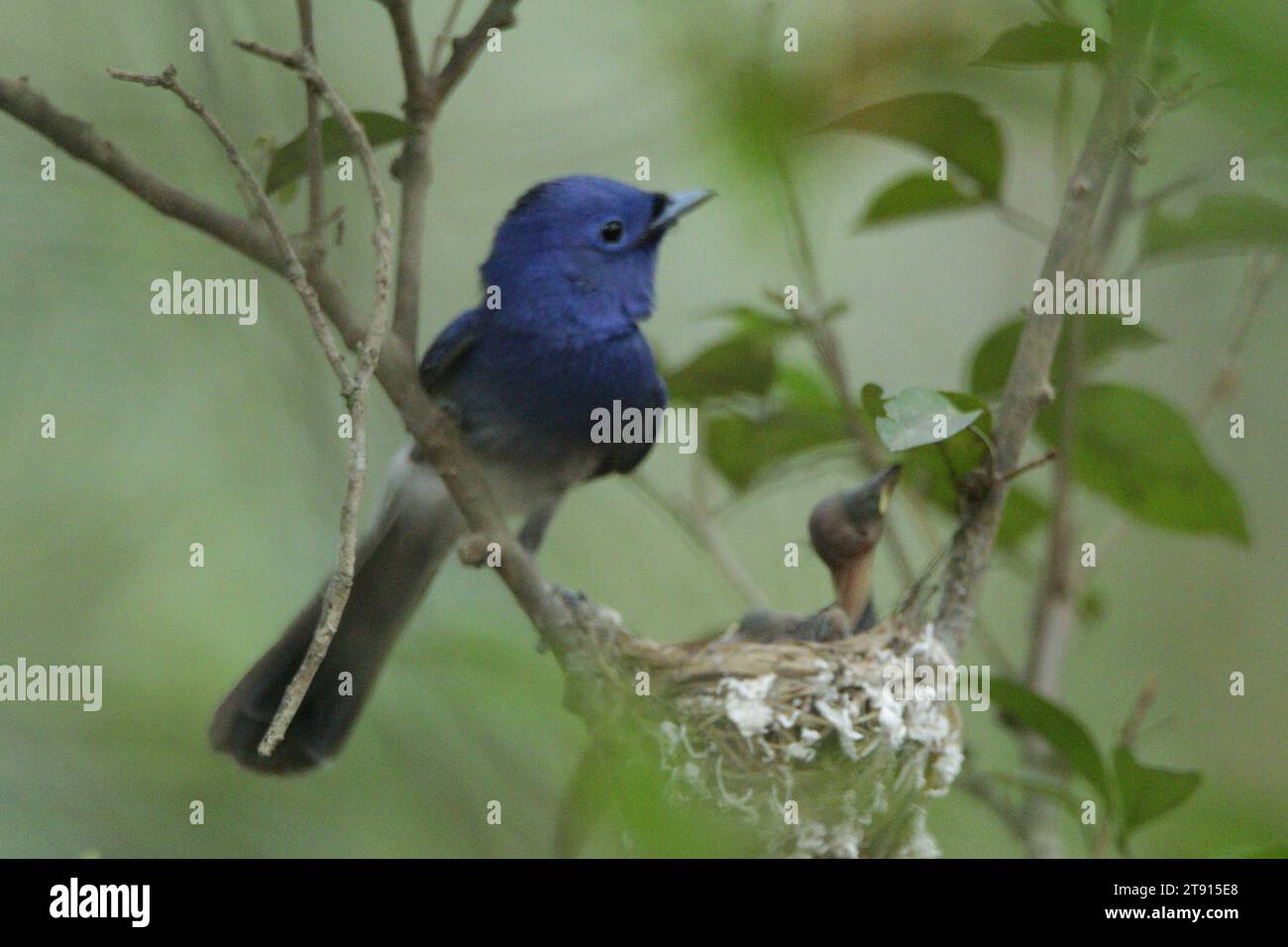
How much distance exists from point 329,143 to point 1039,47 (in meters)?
1.20

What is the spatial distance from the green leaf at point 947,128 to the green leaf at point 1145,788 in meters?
1.25

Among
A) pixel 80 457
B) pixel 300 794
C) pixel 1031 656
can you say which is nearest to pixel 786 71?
pixel 1031 656

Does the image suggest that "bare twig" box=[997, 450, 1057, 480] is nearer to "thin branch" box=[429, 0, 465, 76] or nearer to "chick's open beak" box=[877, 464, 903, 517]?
"chick's open beak" box=[877, 464, 903, 517]

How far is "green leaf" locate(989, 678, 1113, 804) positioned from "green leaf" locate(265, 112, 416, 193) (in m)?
1.52

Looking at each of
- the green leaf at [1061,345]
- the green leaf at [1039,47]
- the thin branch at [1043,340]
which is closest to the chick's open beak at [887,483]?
the green leaf at [1061,345]

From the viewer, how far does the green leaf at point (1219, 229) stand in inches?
105

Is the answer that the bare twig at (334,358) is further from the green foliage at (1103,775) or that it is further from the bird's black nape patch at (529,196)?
the green foliage at (1103,775)

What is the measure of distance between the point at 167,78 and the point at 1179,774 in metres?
1.95

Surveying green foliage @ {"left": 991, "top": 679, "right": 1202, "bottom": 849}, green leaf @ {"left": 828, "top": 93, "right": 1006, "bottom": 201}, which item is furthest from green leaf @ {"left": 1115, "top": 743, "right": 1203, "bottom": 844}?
green leaf @ {"left": 828, "top": 93, "right": 1006, "bottom": 201}

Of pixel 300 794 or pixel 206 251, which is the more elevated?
pixel 206 251

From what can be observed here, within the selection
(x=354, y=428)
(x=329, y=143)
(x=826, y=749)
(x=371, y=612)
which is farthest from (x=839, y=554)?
(x=354, y=428)

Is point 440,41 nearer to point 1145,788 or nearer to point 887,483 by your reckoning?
point 887,483
